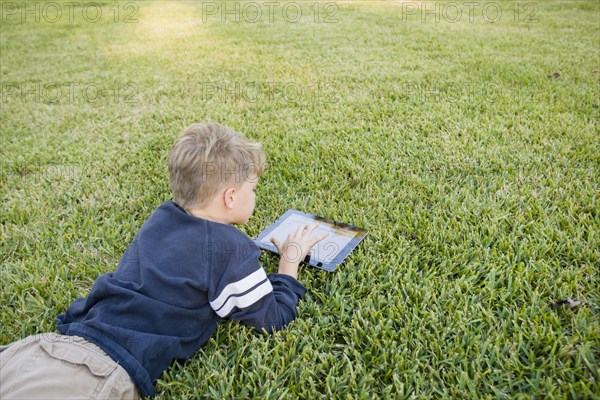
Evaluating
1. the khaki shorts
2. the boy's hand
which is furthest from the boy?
the boy's hand

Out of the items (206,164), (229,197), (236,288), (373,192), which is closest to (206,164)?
(206,164)

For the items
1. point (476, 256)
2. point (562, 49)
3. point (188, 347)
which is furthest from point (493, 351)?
point (562, 49)

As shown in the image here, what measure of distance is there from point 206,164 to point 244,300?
0.63 m

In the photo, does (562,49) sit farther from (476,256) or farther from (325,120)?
(476,256)

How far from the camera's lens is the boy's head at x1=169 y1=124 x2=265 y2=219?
1975mm

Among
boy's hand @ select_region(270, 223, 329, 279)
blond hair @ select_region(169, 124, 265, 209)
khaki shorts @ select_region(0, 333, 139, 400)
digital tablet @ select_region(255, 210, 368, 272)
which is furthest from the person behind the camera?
digital tablet @ select_region(255, 210, 368, 272)

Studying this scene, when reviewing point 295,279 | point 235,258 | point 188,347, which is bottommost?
point 188,347

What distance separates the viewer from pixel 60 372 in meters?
1.58

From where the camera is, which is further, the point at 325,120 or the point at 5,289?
the point at 325,120

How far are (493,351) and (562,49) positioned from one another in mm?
5572

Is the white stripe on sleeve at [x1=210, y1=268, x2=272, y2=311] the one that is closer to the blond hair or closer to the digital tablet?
the blond hair

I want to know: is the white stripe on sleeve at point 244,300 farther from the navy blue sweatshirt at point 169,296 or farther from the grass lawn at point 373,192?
the grass lawn at point 373,192

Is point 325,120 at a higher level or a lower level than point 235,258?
higher

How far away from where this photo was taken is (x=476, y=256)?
2.33 metres
